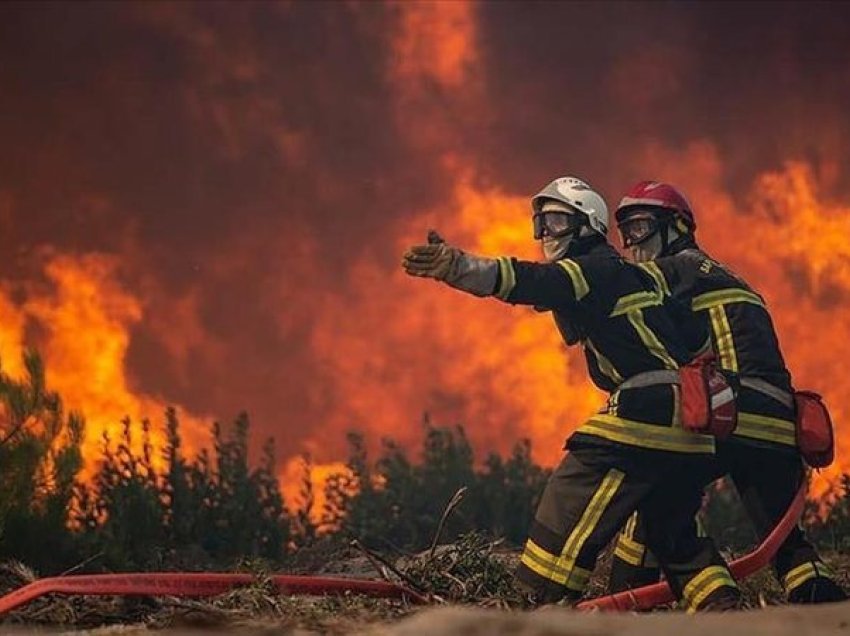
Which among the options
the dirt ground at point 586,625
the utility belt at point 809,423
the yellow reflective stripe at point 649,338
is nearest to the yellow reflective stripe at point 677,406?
the yellow reflective stripe at point 649,338

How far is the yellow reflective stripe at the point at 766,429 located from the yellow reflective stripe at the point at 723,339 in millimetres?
404

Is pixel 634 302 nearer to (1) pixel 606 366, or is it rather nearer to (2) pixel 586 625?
(1) pixel 606 366

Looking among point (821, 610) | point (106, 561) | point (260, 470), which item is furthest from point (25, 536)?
point (821, 610)

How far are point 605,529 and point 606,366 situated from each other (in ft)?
2.32

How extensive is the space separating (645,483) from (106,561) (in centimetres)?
711

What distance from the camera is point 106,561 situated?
11359 millimetres

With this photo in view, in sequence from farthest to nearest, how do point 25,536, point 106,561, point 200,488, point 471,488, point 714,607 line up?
1. point 471,488
2. point 200,488
3. point 106,561
4. point 25,536
5. point 714,607

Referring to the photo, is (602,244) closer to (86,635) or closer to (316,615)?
(316,615)

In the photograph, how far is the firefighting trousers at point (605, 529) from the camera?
5324 mm

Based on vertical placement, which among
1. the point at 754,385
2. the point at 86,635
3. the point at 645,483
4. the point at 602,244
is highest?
the point at 602,244

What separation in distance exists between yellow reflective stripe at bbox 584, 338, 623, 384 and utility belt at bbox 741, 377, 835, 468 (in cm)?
73

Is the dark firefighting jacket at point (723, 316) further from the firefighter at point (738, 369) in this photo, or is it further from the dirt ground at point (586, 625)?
the dirt ground at point (586, 625)

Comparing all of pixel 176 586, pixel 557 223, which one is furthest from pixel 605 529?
pixel 176 586

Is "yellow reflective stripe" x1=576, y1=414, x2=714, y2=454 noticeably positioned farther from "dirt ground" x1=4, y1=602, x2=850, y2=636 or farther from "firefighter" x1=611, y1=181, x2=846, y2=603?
"dirt ground" x1=4, y1=602, x2=850, y2=636
